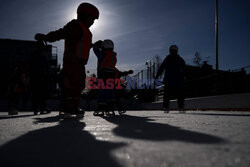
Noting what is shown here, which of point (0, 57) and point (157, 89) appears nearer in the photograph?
point (157, 89)

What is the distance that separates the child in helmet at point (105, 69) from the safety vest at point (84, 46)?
2.82 ft

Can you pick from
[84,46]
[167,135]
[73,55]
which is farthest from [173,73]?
Result: [167,135]

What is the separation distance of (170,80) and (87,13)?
3695 millimetres

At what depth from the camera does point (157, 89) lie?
14.9 meters

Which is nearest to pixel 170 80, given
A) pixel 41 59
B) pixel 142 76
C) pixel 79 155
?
pixel 41 59

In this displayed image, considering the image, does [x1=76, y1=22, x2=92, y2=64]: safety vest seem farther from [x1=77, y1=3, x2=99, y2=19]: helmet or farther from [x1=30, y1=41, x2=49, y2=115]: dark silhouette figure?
[x1=30, y1=41, x2=49, y2=115]: dark silhouette figure

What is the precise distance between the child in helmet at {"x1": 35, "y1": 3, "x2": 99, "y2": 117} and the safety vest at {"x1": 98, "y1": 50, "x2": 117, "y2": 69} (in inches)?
48.0

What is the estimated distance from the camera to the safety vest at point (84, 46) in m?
3.16

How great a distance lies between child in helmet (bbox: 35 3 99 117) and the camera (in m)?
3.11

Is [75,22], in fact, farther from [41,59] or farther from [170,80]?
[170,80]

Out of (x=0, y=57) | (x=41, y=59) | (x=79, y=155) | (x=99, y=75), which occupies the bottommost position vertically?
(x=79, y=155)

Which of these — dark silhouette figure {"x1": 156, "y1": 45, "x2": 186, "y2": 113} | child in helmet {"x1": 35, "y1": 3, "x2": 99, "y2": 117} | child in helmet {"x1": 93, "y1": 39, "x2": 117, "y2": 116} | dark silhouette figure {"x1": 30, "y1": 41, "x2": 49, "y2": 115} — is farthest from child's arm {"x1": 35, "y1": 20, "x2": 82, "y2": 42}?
dark silhouette figure {"x1": 156, "y1": 45, "x2": 186, "y2": 113}

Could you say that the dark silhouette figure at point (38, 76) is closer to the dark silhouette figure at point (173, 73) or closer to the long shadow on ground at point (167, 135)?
the dark silhouette figure at point (173, 73)

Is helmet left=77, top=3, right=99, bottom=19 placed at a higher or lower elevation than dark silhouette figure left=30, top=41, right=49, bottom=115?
higher
